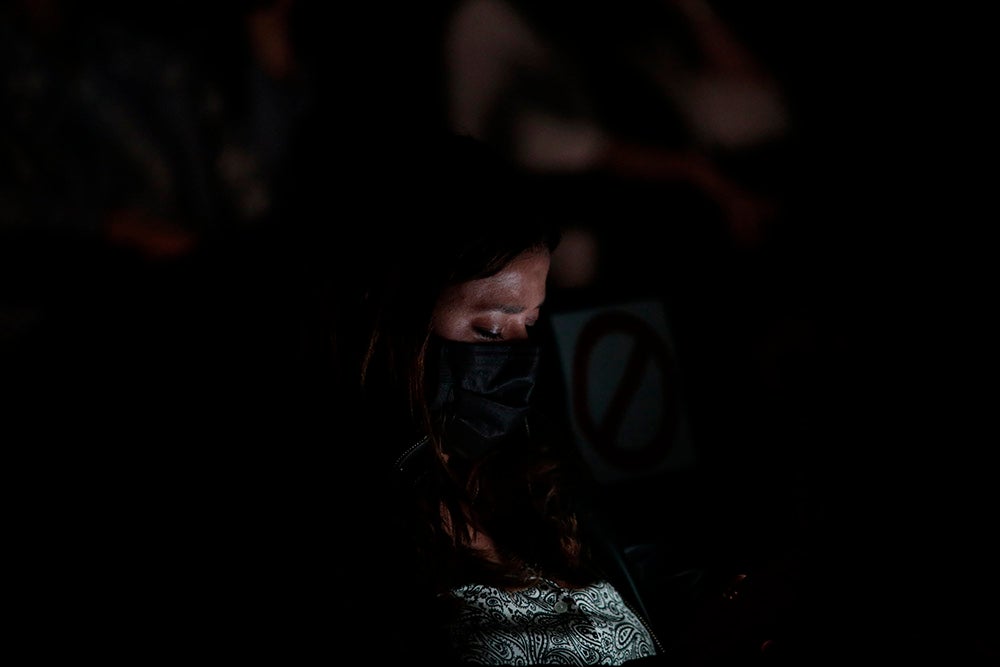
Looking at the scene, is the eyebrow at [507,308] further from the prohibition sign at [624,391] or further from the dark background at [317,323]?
the prohibition sign at [624,391]

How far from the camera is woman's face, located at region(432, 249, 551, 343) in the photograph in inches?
44.6

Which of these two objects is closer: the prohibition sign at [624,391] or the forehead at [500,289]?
the forehead at [500,289]

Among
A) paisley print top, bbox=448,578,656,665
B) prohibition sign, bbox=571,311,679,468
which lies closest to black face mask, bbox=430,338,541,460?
paisley print top, bbox=448,578,656,665

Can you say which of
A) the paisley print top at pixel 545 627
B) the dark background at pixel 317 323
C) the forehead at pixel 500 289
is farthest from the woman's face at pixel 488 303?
the paisley print top at pixel 545 627

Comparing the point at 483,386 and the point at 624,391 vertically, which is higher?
the point at 483,386

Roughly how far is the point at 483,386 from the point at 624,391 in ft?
2.54

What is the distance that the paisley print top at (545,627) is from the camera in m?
1.06

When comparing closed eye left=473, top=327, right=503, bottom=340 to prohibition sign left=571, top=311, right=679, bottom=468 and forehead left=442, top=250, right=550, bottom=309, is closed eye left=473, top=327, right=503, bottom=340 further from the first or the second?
prohibition sign left=571, top=311, right=679, bottom=468

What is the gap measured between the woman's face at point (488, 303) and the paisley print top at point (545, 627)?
0.49 m

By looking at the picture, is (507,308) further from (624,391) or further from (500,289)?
(624,391)

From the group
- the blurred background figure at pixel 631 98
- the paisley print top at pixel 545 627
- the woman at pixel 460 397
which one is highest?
the blurred background figure at pixel 631 98

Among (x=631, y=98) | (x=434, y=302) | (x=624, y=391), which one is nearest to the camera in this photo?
(x=434, y=302)

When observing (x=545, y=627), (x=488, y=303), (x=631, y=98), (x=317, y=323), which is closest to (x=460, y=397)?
(x=488, y=303)

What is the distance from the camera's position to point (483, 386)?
1.14 m
